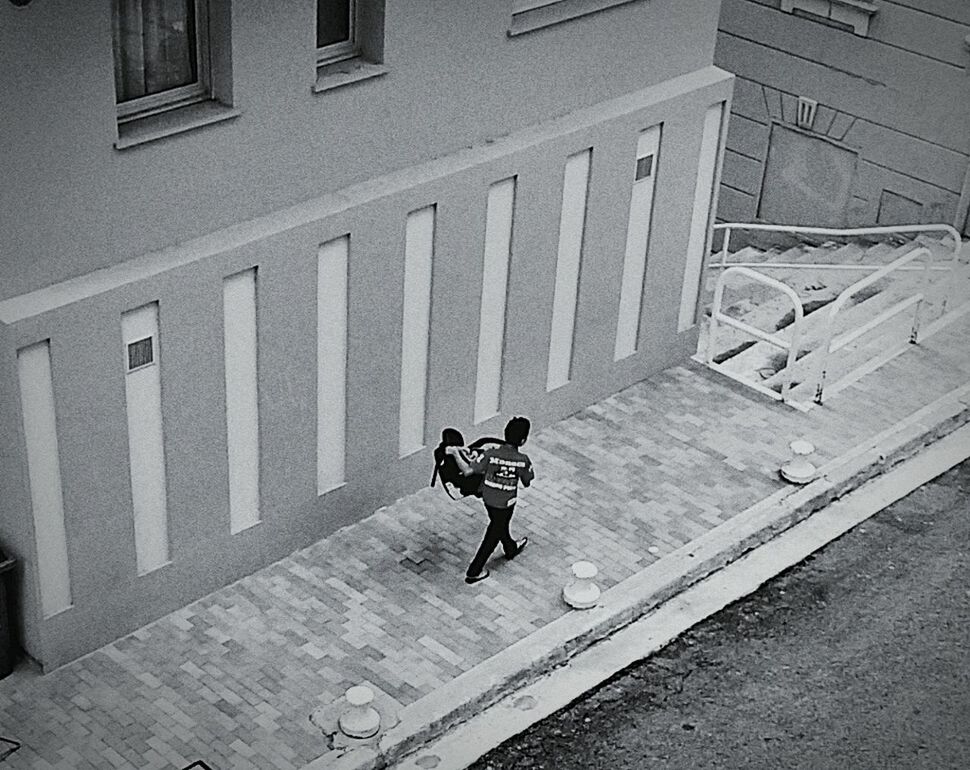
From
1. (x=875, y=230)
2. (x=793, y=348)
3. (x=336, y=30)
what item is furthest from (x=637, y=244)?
(x=875, y=230)

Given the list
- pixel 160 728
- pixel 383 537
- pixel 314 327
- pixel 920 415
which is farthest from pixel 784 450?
pixel 160 728

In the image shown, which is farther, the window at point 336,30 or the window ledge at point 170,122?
the window at point 336,30

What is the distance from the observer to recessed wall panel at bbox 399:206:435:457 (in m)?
11.6

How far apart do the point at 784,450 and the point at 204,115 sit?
5.78 metres

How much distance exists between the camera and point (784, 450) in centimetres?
1353

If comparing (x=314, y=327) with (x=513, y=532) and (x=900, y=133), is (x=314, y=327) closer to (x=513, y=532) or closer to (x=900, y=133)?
(x=513, y=532)

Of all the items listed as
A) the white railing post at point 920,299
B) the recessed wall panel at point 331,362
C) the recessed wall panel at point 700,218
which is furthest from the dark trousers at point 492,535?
the white railing post at point 920,299

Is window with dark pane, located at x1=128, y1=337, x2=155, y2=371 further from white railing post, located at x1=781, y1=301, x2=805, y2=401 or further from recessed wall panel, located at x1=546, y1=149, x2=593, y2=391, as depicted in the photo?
white railing post, located at x1=781, y1=301, x2=805, y2=401

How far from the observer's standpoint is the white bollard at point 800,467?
1302 cm

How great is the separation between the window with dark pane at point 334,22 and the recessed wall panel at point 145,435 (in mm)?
2197

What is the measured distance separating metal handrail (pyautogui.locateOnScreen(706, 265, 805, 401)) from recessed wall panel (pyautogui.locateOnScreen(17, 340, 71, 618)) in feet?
20.5

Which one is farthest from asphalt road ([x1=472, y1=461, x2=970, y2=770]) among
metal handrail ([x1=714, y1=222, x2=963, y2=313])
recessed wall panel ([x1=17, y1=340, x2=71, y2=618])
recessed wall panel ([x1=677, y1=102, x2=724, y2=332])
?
metal handrail ([x1=714, y1=222, x2=963, y2=313])

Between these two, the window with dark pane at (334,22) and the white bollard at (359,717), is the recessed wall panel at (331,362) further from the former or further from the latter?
the white bollard at (359,717)

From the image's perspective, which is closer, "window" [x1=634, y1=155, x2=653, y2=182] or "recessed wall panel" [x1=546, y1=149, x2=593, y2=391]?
"recessed wall panel" [x1=546, y1=149, x2=593, y2=391]
